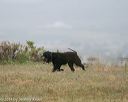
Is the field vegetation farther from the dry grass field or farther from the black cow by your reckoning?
the black cow

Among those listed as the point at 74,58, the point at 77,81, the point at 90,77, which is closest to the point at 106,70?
the point at 74,58

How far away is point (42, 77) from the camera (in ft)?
Result: 55.2

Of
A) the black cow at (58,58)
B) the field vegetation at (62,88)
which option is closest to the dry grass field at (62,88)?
the field vegetation at (62,88)

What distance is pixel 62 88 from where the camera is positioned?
14383 mm

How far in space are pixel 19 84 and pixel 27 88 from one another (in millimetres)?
987

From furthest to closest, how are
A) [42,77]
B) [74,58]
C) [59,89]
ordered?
[74,58], [42,77], [59,89]

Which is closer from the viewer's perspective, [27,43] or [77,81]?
[77,81]

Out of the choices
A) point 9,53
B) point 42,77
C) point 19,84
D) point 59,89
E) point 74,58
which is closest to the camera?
point 59,89

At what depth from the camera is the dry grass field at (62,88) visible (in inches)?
506

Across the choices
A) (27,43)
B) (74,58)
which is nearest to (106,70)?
(74,58)

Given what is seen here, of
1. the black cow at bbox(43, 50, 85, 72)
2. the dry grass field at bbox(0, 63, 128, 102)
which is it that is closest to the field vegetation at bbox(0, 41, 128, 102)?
the dry grass field at bbox(0, 63, 128, 102)

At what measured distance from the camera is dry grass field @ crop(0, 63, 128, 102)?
12.8 metres

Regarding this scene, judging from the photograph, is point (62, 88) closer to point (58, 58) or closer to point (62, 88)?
point (62, 88)

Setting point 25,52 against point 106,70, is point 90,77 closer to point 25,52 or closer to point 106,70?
point 106,70
